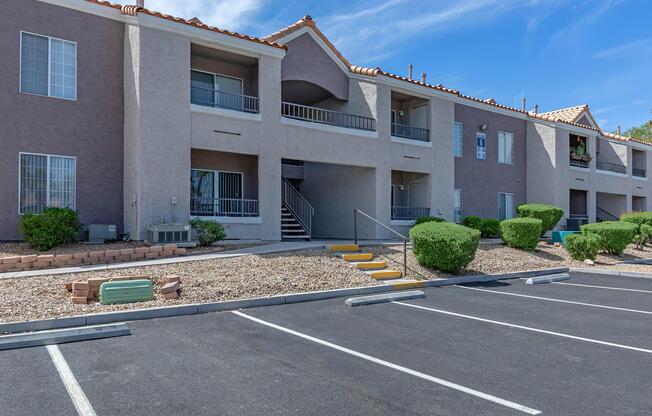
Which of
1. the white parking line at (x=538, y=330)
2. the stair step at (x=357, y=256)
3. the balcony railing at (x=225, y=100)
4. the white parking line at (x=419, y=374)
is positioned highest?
the balcony railing at (x=225, y=100)

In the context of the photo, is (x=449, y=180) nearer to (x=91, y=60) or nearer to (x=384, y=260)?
(x=384, y=260)

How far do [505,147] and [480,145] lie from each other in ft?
6.76

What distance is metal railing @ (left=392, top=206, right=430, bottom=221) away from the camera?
1977 cm

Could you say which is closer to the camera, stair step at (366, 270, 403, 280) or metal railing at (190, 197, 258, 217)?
stair step at (366, 270, 403, 280)

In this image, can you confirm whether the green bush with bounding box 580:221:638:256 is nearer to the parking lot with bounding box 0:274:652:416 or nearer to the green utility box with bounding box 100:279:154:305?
the parking lot with bounding box 0:274:652:416

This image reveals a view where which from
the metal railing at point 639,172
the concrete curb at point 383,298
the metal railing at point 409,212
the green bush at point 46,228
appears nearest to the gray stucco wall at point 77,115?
the green bush at point 46,228

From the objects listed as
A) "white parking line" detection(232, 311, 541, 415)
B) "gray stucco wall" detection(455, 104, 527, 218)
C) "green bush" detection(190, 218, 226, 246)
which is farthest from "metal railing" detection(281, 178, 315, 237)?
"white parking line" detection(232, 311, 541, 415)

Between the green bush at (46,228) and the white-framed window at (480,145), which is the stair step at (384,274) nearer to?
the green bush at (46,228)

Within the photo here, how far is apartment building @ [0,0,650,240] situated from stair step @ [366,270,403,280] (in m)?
4.84

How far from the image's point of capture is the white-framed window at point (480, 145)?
2311cm

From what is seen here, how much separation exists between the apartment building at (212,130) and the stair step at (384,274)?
4.84 metres

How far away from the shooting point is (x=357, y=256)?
12.9 metres

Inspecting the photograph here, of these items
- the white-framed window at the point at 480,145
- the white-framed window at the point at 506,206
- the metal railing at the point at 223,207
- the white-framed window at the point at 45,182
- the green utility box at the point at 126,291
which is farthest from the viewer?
the white-framed window at the point at 506,206

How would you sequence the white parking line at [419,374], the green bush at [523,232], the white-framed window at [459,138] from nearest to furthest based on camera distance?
1. the white parking line at [419,374]
2. the green bush at [523,232]
3. the white-framed window at [459,138]
